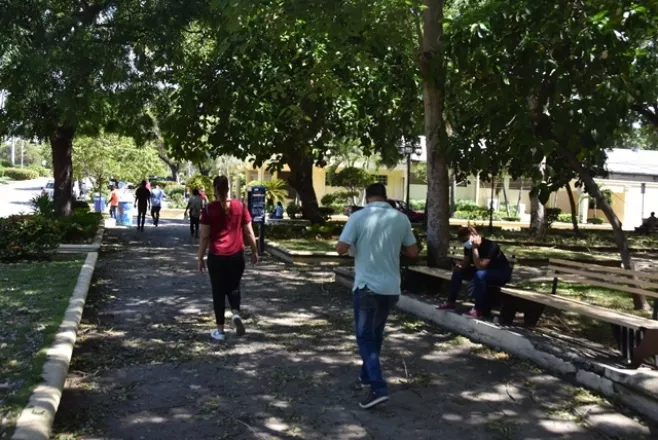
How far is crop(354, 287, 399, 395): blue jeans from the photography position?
498cm

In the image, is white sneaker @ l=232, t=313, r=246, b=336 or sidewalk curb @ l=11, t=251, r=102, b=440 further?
white sneaker @ l=232, t=313, r=246, b=336

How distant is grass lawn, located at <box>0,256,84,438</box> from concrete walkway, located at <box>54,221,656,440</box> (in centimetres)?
32

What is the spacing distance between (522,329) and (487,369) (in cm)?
108

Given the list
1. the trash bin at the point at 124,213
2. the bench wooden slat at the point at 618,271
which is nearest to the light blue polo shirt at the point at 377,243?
the bench wooden slat at the point at 618,271

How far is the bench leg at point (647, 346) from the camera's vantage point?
17.3 feet

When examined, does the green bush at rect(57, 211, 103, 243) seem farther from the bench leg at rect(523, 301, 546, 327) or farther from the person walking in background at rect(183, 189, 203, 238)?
the bench leg at rect(523, 301, 546, 327)

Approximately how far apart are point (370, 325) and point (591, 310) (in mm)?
2458

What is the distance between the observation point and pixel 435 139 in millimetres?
9359

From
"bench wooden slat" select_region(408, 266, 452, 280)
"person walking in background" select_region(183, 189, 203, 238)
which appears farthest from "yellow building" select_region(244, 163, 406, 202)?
"bench wooden slat" select_region(408, 266, 452, 280)

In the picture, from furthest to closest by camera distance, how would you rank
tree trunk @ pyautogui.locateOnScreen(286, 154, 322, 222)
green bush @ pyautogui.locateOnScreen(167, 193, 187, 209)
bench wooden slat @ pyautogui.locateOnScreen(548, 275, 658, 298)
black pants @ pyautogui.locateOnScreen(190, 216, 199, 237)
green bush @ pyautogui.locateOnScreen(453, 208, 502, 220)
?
green bush @ pyautogui.locateOnScreen(167, 193, 187, 209)
green bush @ pyautogui.locateOnScreen(453, 208, 502, 220)
tree trunk @ pyautogui.locateOnScreen(286, 154, 322, 222)
black pants @ pyautogui.locateOnScreen(190, 216, 199, 237)
bench wooden slat @ pyautogui.locateOnScreen(548, 275, 658, 298)

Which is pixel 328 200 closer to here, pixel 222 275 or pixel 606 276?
pixel 606 276

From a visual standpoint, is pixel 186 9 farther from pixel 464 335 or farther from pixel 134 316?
pixel 464 335

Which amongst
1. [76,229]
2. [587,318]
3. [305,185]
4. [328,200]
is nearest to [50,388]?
[587,318]

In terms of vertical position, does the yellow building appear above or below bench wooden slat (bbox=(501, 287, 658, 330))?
above
